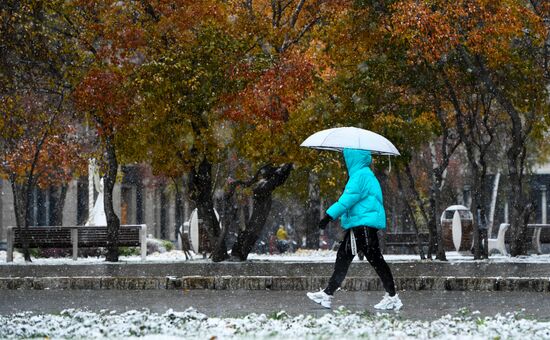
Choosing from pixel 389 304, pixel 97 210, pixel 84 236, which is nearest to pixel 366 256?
pixel 389 304

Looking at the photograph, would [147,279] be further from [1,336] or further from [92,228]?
[92,228]

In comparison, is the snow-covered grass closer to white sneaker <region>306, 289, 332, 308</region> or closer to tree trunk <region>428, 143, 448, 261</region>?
white sneaker <region>306, 289, 332, 308</region>

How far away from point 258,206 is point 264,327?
17186mm

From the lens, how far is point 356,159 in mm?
11844

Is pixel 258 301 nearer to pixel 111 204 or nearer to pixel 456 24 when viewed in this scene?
pixel 456 24

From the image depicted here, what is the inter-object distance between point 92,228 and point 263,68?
7141 mm

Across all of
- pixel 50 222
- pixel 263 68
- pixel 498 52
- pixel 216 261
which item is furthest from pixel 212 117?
pixel 50 222

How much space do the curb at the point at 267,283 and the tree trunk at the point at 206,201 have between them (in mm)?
8240

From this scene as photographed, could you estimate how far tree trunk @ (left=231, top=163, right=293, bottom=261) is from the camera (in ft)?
85.3

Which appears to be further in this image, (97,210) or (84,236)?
(97,210)

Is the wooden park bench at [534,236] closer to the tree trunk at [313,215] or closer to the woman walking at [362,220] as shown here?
the tree trunk at [313,215]

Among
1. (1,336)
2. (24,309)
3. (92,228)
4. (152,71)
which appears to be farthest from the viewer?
(92,228)

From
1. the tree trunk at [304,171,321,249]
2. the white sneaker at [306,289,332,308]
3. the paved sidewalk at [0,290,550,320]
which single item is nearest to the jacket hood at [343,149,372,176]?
the white sneaker at [306,289,332,308]

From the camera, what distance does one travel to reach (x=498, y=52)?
74.8 ft
